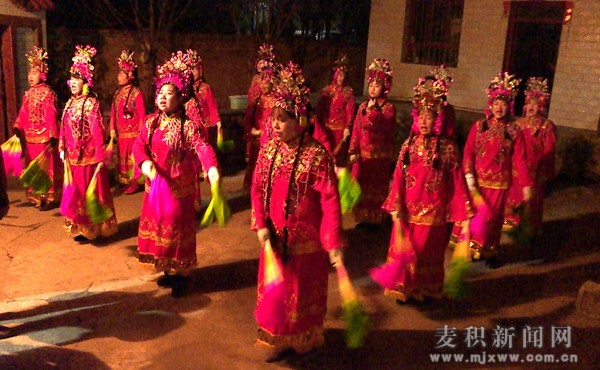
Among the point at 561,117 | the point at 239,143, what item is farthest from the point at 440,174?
the point at 561,117

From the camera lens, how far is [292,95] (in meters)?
3.85

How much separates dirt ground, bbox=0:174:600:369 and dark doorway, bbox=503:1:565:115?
5832mm

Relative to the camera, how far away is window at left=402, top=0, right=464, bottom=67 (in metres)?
12.9

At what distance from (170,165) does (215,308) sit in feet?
4.15

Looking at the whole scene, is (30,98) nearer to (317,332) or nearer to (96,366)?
(96,366)

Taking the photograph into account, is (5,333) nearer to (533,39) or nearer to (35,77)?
(35,77)

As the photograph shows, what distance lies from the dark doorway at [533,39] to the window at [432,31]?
128 centimetres

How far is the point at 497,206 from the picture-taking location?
610 centimetres

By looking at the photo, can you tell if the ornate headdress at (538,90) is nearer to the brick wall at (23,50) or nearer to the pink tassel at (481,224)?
the pink tassel at (481,224)

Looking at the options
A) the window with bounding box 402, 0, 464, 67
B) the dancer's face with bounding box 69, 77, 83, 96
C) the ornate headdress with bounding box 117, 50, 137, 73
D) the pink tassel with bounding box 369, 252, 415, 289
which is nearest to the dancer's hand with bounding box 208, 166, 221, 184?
the pink tassel with bounding box 369, 252, 415, 289

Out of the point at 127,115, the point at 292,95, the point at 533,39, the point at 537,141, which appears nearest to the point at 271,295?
the point at 292,95

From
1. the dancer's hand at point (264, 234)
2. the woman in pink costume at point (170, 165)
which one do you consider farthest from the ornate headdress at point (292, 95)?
the woman in pink costume at point (170, 165)

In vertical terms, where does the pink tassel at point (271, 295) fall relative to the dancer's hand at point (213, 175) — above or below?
below

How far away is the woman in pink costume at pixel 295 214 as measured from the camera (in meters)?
3.82
